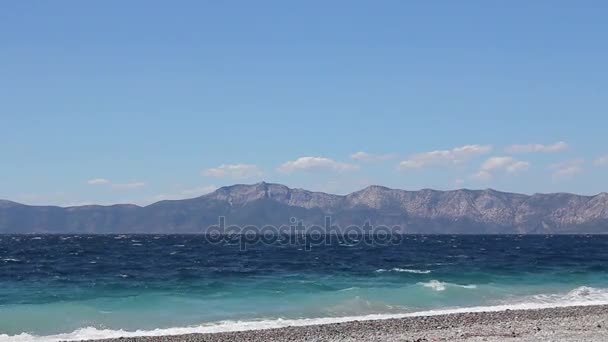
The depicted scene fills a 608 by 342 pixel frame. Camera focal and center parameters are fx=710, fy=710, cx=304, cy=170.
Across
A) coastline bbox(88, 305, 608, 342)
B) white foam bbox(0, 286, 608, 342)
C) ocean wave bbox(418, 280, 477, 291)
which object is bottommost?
white foam bbox(0, 286, 608, 342)

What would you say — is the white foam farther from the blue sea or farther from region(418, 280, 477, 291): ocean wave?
region(418, 280, 477, 291): ocean wave

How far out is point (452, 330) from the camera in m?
22.3

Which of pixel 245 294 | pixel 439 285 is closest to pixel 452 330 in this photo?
pixel 245 294

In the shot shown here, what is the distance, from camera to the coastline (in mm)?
20328

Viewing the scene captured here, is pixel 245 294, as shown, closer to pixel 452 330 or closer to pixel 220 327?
pixel 220 327

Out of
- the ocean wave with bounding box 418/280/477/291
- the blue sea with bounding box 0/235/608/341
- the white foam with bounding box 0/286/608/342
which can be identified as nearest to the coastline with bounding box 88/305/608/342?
the white foam with bounding box 0/286/608/342

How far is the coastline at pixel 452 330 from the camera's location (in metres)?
20.3

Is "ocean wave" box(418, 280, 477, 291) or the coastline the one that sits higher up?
"ocean wave" box(418, 280, 477, 291)

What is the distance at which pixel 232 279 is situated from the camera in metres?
47.3

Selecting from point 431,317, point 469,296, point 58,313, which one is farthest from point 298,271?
point 431,317

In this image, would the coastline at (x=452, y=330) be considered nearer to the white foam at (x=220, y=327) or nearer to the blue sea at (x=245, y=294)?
the white foam at (x=220, y=327)

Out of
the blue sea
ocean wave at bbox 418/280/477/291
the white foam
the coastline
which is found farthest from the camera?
ocean wave at bbox 418/280/477/291

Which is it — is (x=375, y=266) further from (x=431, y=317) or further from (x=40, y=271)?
(x=431, y=317)

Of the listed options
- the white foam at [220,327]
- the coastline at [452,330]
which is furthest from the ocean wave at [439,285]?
the coastline at [452,330]
